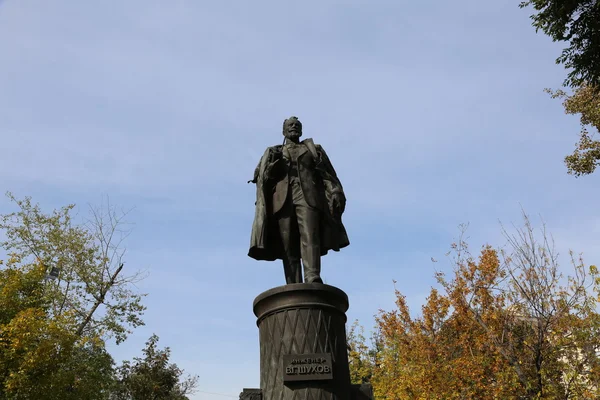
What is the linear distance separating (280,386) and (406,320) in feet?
74.7

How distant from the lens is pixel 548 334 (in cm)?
1848

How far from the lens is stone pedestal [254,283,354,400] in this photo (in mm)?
5902

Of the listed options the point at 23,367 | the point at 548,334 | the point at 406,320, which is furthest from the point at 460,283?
the point at 23,367

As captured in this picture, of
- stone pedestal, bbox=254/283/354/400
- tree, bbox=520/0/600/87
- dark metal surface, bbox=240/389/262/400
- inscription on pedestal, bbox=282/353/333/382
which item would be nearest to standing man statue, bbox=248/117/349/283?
stone pedestal, bbox=254/283/354/400

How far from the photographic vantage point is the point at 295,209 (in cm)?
714

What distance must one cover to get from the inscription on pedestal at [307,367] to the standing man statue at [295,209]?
4.00 feet

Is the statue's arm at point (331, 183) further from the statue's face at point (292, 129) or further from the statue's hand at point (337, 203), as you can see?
the statue's face at point (292, 129)

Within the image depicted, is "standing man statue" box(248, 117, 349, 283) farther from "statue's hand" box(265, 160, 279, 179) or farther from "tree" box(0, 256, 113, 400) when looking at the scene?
"tree" box(0, 256, 113, 400)

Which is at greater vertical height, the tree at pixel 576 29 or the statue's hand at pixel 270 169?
the tree at pixel 576 29

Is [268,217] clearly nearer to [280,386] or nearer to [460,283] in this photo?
[280,386]

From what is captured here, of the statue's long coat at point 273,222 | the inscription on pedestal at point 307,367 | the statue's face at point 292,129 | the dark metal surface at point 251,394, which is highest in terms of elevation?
the statue's face at point 292,129

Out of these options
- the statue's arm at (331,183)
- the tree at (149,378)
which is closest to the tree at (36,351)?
the tree at (149,378)

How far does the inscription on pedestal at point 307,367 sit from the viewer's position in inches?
232

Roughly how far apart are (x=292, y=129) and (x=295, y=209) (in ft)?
3.82
